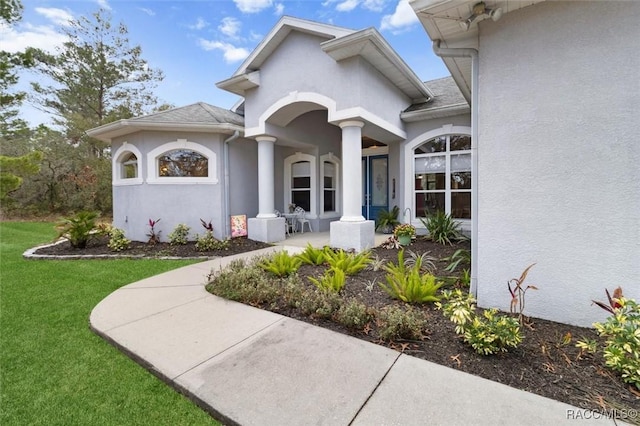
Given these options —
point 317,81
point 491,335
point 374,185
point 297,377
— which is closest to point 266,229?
point 317,81

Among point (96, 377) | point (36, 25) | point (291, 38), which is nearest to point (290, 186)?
point (291, 38)

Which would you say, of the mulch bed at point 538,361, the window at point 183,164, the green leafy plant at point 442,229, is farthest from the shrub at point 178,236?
the green leafy plant at point 442,229

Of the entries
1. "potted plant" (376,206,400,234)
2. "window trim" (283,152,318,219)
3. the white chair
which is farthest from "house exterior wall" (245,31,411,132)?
the white chair

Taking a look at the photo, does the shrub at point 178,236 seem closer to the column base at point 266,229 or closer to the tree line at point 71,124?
the column base at point 266,229

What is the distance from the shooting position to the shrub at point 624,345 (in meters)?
2.22

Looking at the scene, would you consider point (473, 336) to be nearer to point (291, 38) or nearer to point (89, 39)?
point (291, 38)

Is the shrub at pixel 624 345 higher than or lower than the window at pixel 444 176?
lower

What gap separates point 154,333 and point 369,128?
6.51m

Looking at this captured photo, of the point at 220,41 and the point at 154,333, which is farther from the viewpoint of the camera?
the point at 220,41

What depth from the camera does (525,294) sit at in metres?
3.42

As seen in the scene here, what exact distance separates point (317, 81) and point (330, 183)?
465 centimetres

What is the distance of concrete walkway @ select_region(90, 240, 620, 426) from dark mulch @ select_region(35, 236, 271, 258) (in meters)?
3.84

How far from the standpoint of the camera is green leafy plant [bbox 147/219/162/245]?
28.5ft

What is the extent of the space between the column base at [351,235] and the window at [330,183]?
3.68 metres
